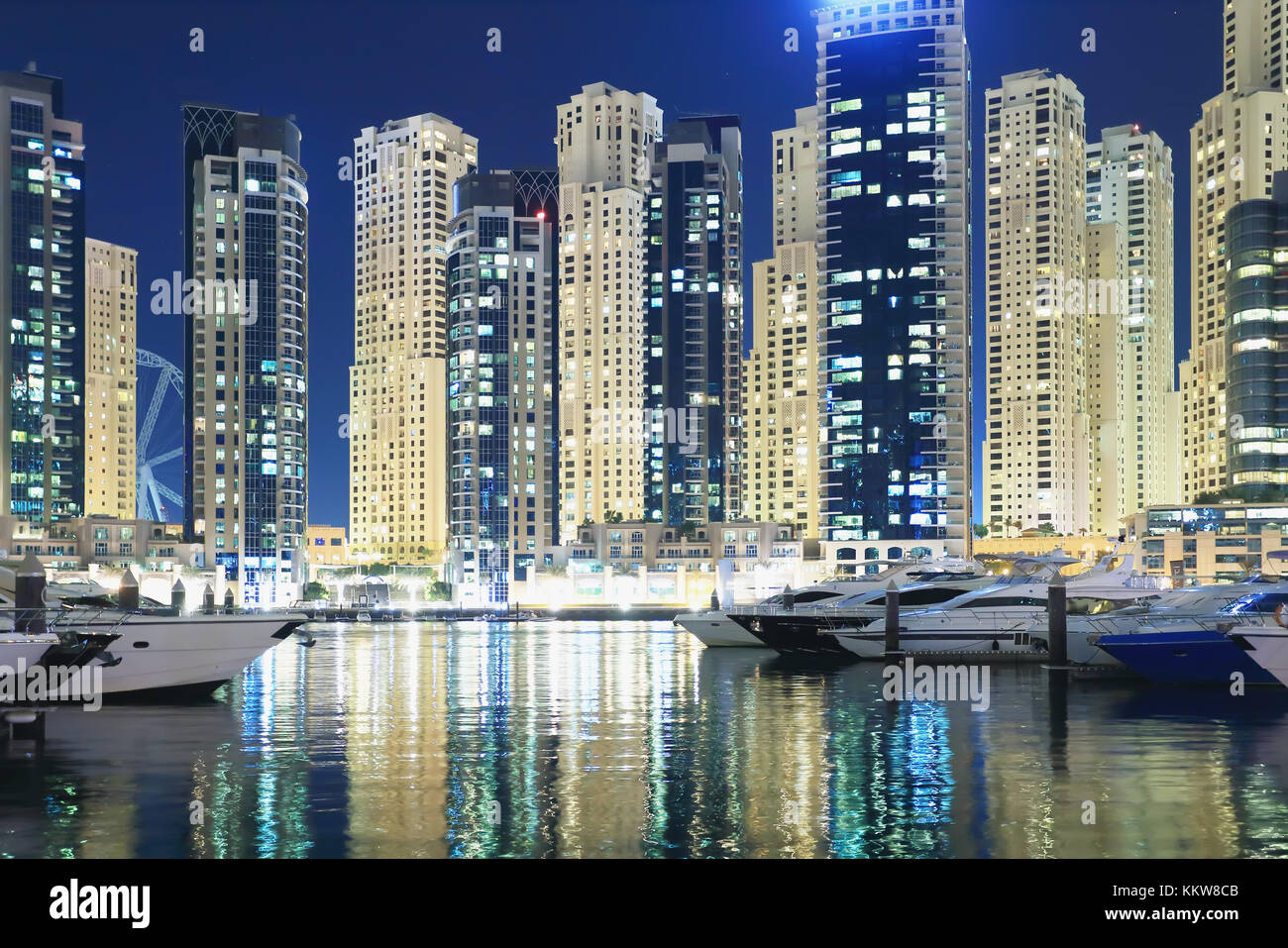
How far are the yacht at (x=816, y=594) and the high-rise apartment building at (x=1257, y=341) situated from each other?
128m

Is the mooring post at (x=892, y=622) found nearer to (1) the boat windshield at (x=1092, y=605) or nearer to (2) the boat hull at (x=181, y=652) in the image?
(1) the boat windshield at (x=1092, y=605)

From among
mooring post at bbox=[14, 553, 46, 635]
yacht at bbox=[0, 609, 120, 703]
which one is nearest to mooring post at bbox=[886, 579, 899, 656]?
yacht at bbox=[0, 609, 120, 703]

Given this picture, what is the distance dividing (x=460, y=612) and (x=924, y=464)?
214 feet

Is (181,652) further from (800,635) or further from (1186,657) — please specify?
(1186,657)

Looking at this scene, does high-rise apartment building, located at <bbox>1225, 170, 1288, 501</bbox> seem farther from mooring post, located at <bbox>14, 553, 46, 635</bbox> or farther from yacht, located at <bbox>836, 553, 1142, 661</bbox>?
mooring post, located at <bbox>14, 553, 46, 635</bbox>

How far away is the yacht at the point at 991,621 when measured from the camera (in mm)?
50531

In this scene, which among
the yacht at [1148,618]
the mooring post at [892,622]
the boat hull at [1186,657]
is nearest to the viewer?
the boat hull at [1186,657]

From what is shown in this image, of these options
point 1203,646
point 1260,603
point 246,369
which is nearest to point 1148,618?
point 1260,603

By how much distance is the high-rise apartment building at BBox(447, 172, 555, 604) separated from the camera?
195000 millimetres

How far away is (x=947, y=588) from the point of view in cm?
5384

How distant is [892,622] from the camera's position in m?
49.6

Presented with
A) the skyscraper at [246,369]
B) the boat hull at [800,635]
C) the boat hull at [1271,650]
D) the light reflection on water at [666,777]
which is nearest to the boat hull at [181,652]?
the light reflection on water at [666,777]

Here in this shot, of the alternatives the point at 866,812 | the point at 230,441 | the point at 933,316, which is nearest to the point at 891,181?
the point at 933,316

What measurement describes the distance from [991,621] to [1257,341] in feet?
485
